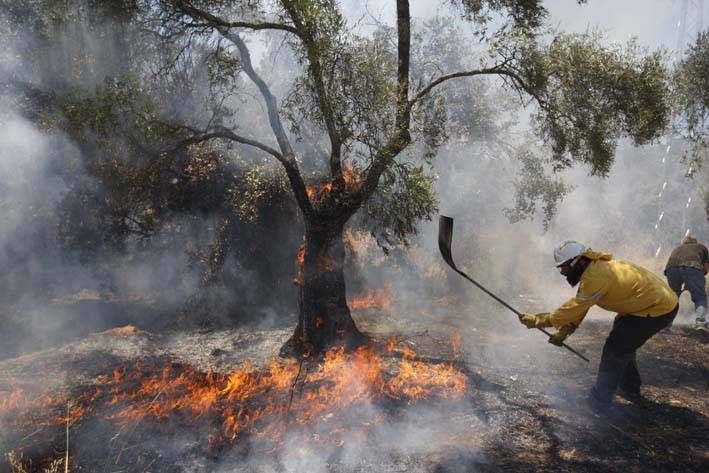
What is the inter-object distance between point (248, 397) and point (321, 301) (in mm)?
2302

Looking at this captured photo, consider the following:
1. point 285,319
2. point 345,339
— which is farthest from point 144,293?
point 345,339

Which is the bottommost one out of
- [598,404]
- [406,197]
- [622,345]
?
[598,404]

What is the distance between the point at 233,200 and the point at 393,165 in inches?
199

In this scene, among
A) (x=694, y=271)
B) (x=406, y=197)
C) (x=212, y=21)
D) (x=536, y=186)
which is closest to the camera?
(x=212, y=21)

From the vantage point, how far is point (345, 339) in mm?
8164

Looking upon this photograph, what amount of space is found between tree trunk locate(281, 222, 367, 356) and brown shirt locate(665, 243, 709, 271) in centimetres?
614

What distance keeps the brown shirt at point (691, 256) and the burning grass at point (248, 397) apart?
4.99 metres

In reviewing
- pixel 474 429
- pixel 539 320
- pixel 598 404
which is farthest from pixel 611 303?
pixel 474 429

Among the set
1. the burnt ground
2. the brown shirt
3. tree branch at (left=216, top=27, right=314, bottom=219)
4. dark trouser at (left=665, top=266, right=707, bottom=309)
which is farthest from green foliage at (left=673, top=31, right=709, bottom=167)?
tree branch at (left=216, top=27, right=314, bottom=219)

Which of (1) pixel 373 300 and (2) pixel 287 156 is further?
(1) pixel 373 300

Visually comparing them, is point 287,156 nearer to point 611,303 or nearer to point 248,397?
point 248,397

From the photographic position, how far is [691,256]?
8.86 metres

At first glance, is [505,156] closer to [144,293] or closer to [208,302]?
[208,302]

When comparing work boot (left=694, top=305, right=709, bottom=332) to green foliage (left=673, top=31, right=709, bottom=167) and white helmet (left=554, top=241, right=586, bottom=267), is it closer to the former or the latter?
green foliage (left=673, top=31, right=709, bottom=167)
